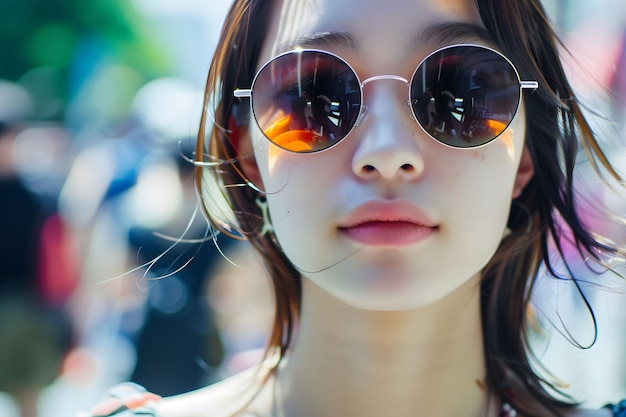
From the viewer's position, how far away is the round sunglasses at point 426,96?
1295mm

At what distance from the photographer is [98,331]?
15.0ft

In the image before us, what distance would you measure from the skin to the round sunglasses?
0.09ft

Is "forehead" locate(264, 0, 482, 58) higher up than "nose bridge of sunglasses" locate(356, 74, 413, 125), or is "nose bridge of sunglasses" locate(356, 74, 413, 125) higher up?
"forehead" locate(264, 0, 482, 58)

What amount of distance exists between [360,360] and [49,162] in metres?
4.29

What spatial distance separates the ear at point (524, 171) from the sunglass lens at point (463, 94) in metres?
0.29

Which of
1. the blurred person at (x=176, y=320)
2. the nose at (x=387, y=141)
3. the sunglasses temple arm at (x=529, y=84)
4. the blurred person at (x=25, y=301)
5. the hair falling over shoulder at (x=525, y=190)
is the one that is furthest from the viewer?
the blurred person at (x=25, y=301)

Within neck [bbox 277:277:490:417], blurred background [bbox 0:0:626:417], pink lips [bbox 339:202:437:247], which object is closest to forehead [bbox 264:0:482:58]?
pink lips [bbox 339:202:437:247]

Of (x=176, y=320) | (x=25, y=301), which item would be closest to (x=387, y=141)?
(x=176, y=320)

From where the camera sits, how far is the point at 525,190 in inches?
64.8

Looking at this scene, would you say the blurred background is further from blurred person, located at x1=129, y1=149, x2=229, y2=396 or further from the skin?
the skin

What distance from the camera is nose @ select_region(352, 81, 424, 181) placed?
1253mm

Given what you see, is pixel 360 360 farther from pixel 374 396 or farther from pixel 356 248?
pixel 356 248

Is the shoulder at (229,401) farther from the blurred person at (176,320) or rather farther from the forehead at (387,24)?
the blurred person at (176,320)

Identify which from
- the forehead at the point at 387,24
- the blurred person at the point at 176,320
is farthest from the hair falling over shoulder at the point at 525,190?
the blurred person at the point at 176,320
